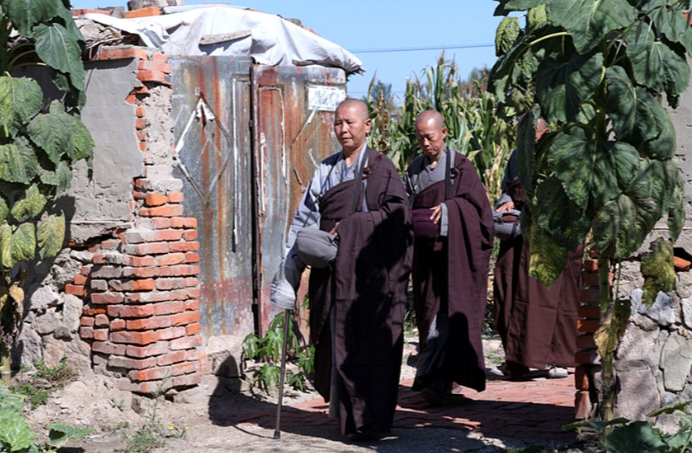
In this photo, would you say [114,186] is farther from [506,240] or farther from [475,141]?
[475,141]

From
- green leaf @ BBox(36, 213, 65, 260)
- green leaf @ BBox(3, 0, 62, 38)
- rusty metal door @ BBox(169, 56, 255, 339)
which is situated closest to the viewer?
green leaf @ BBox(3, 0, 62, 38)

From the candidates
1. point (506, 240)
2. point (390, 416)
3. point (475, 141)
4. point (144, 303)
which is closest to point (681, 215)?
point (390, 416)

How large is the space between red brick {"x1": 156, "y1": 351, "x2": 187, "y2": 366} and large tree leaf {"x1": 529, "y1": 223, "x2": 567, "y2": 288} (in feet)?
A: 10.5

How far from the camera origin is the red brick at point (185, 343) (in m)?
6.91

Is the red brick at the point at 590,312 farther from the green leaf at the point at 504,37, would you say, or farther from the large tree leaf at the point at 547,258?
the green leaf at the point at 504,37

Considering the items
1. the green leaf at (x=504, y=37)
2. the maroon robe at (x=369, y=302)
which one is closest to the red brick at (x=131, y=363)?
the maroon robe at (x=369, y=302)

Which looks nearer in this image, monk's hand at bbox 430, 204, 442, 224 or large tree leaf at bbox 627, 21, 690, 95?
large tree leaf at bbox 627, 21, 690, 95

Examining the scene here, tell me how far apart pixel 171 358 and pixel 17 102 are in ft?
6.68

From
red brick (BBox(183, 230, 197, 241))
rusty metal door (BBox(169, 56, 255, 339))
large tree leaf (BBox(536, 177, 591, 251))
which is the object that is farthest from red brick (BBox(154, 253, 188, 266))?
large tree leaf (BBox(536, 177, 591, 251))

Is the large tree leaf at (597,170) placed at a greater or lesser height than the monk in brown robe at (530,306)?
greater

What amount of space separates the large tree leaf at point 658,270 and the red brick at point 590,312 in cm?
102

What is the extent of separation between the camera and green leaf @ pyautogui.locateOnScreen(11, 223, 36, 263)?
626cm

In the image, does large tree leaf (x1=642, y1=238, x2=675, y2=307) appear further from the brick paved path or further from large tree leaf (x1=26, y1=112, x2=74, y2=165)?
large tree leaf (x1=26, y1=112, x2=74, y2=165)

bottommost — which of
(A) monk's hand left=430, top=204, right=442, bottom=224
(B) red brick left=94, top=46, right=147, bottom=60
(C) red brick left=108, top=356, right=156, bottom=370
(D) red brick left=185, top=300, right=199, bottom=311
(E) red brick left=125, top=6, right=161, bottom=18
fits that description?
(C) red brick left=108, top=356, right=156, bottom=370
